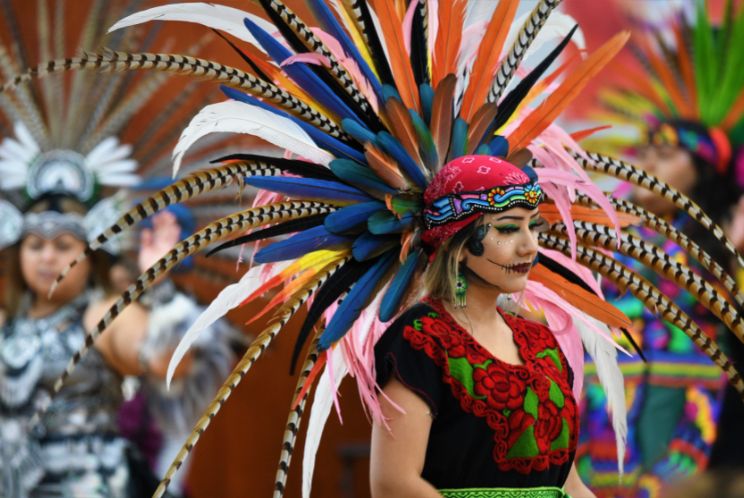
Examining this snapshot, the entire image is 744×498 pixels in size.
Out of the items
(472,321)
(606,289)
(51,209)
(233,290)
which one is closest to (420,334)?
(472,321)

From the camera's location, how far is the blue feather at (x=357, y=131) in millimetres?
2197

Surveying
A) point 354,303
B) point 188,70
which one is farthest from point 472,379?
point 188,70

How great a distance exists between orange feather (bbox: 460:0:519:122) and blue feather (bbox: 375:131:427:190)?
0.55 feet

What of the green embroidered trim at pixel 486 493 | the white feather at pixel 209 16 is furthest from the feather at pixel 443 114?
the green embroidered trim at pixel 486 493

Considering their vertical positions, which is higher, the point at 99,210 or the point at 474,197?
the point at 474,197

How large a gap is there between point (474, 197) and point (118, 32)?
3.45 metres

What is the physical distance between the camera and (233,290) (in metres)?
2.19

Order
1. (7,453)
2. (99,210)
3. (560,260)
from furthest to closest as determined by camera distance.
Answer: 1. (99,210)
2. (7,453)
3. (560,260)

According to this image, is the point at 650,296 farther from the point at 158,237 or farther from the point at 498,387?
the point at 158,237

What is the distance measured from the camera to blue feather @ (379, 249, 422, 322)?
2143 millimetres

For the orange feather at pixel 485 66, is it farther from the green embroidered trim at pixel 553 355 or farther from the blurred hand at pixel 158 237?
the blurred hand at pixel 158 237

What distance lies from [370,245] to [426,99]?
28 centimetres

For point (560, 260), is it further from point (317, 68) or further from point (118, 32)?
point (118, 32)

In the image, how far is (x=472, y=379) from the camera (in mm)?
1995
